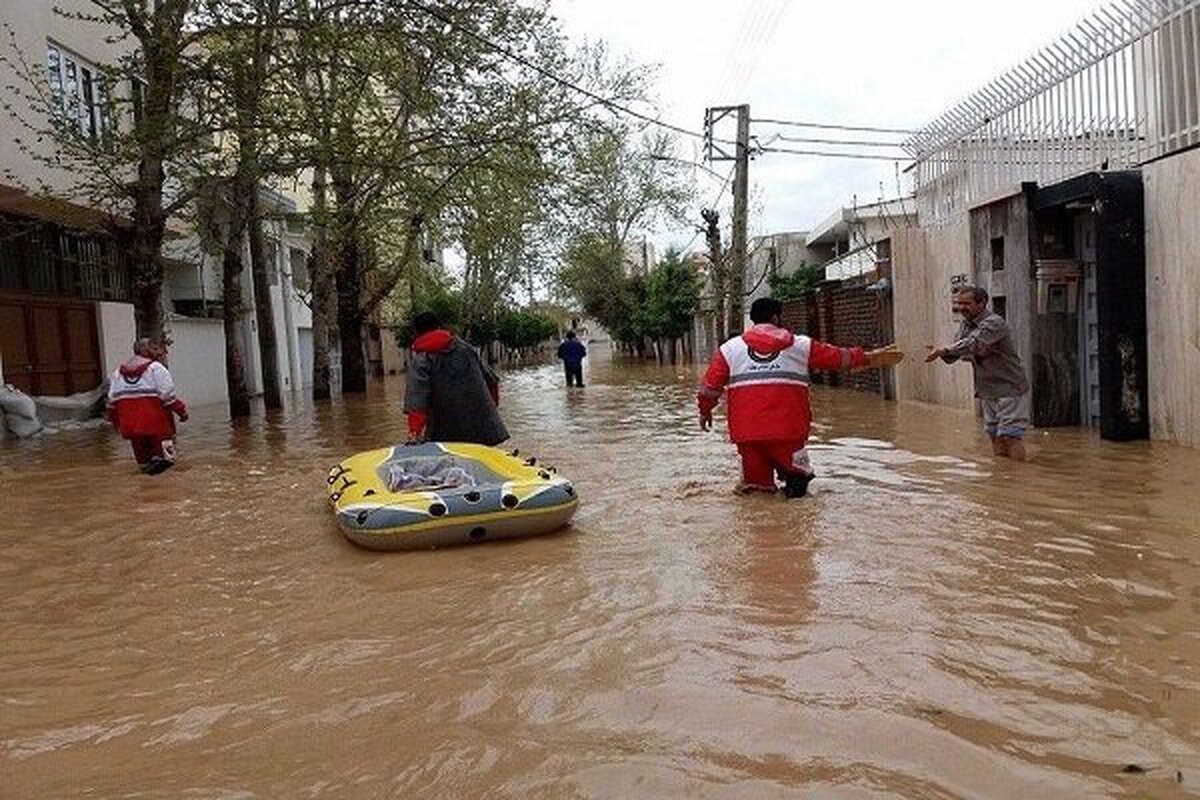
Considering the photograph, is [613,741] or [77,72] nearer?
[613,741]

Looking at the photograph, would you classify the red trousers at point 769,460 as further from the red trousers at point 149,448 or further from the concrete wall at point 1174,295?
the red trousers at point 149,448

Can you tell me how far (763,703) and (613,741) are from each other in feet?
2.00

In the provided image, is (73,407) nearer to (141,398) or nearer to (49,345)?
(49,345)

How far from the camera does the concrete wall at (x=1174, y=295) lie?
9.28 m

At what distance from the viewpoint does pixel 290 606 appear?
5.72 m

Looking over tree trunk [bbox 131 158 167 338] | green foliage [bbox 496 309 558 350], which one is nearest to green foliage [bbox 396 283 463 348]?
green foliage [bbox 496 309 558 350]

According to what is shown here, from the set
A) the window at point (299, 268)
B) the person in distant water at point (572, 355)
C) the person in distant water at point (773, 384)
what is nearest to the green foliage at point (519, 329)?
the window at point (299, 268)

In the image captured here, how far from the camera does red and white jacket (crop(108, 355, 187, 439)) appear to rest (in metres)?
10.7

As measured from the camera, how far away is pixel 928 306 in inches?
603

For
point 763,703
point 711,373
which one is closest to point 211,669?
point 763,703

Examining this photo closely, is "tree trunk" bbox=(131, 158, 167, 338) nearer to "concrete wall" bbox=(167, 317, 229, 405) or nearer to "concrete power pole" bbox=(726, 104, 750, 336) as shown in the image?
"concrete wall" bbox=(167, 317, 229, 405)

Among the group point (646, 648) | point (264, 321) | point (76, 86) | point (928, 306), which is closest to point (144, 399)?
point (646, 648)

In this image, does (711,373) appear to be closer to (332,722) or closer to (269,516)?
(269,516)

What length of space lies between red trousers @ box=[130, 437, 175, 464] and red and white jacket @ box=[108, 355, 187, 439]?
24 cm
